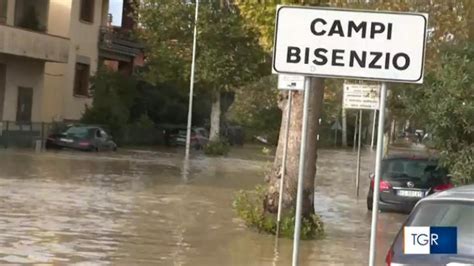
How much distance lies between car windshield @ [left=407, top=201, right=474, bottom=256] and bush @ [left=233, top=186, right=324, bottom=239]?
7595mm

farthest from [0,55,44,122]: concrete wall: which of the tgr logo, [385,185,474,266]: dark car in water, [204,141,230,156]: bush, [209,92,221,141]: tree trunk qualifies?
the tgr logo

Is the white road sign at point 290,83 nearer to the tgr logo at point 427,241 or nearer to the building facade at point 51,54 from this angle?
the tgr logo at point 427,241

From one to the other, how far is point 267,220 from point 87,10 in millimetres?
35011

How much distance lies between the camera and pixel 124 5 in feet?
192

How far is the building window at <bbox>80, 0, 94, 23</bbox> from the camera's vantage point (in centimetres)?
4820

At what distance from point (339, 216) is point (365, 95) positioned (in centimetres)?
392

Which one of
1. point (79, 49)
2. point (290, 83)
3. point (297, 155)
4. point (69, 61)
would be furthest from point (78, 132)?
point (290, 83)

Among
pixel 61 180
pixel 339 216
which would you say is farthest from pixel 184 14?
pixel 339 216

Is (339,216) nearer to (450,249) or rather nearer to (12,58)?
(450,249)

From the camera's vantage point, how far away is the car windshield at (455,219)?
743 cm

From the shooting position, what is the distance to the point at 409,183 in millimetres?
21719

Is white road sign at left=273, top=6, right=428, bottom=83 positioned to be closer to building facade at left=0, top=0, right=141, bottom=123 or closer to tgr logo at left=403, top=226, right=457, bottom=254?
tgr logo at left=403, top=226, right=457, bottom=254

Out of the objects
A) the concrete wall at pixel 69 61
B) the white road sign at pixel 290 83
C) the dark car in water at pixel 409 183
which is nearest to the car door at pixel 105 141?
the concrete wall at pixel 69 61

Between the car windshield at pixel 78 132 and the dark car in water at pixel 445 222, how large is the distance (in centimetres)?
3441
